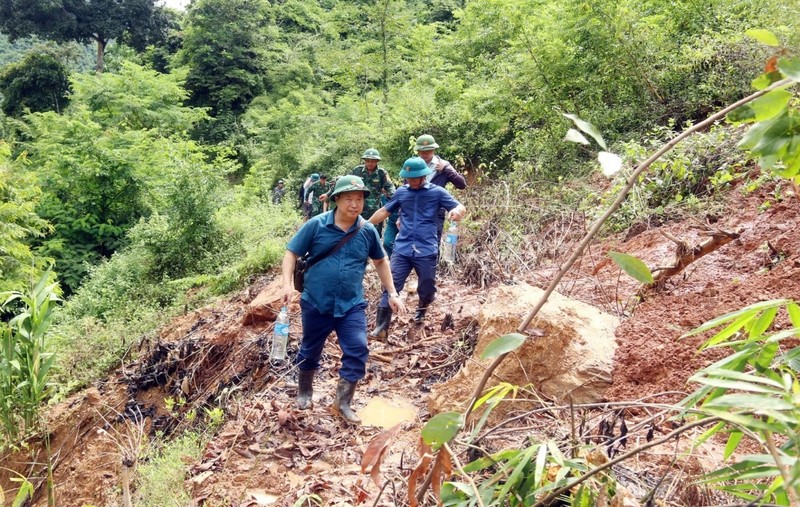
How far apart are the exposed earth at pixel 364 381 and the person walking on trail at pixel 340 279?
1.68 ft

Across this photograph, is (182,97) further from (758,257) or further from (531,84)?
(758,257)

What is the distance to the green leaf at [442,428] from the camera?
117cm

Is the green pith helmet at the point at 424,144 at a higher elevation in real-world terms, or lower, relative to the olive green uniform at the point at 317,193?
higher

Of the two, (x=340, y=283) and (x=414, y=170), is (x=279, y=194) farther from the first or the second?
(x=340, y=283)

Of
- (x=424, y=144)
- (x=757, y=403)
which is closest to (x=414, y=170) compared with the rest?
(x=424, y=144)

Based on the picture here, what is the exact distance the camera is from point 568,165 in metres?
9.23

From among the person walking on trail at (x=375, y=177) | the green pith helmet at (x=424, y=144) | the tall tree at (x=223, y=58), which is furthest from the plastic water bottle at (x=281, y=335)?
the tall tree at (x=223, y=58)

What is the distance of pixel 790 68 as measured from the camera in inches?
34.8

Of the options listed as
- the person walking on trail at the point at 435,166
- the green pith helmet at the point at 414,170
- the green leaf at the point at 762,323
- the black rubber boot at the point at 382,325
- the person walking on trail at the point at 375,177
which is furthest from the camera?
the person walking on trail at the point at 375,177

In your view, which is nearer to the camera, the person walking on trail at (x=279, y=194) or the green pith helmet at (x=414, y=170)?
the green pith helmet at (x=414, y=170)

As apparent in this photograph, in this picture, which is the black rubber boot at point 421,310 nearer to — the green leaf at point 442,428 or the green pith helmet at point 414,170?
the green pith helmet at point 414,170

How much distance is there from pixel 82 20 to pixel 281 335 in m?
32.3

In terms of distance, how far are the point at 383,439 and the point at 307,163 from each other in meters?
17.0

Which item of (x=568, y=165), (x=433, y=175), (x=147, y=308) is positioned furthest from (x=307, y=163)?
(x=433, y=175)
